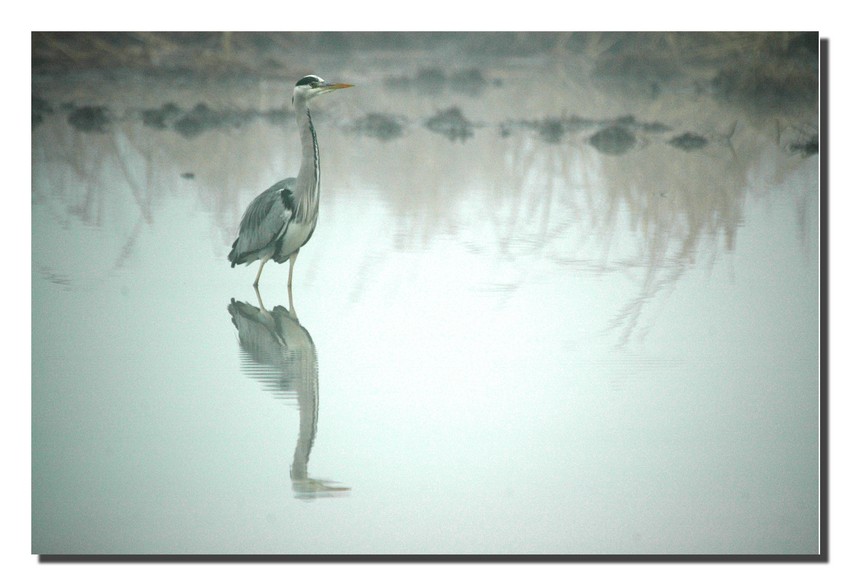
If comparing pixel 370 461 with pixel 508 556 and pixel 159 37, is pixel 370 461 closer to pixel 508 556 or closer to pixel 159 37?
pixel 508 556

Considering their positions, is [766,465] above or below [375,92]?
below

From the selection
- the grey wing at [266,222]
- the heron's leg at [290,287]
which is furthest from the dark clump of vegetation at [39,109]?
the heron's leg at [290,287]

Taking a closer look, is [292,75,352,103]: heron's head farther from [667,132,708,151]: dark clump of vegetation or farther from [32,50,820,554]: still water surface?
[667,132,708,151]: dark clump of vegetation

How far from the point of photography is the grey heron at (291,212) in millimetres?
3018

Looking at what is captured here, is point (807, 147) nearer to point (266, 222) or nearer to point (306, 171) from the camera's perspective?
point (306, 171)

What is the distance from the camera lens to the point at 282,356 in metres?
2.99

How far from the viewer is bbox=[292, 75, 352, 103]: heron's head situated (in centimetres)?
299

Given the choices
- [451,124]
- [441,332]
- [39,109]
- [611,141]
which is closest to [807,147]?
[611,141]

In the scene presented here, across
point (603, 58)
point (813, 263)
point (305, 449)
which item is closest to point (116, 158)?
point (305, 449)

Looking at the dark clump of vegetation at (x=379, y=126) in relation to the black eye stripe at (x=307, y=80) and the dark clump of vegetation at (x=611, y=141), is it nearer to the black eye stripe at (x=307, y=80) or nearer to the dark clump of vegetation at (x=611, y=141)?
the black eye stripe at (x=307, y=80)

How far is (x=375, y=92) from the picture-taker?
3025 millimetres

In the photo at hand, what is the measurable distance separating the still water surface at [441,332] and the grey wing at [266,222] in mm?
40

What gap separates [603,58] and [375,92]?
0.57 m

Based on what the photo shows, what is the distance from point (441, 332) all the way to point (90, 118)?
1.01 metres
